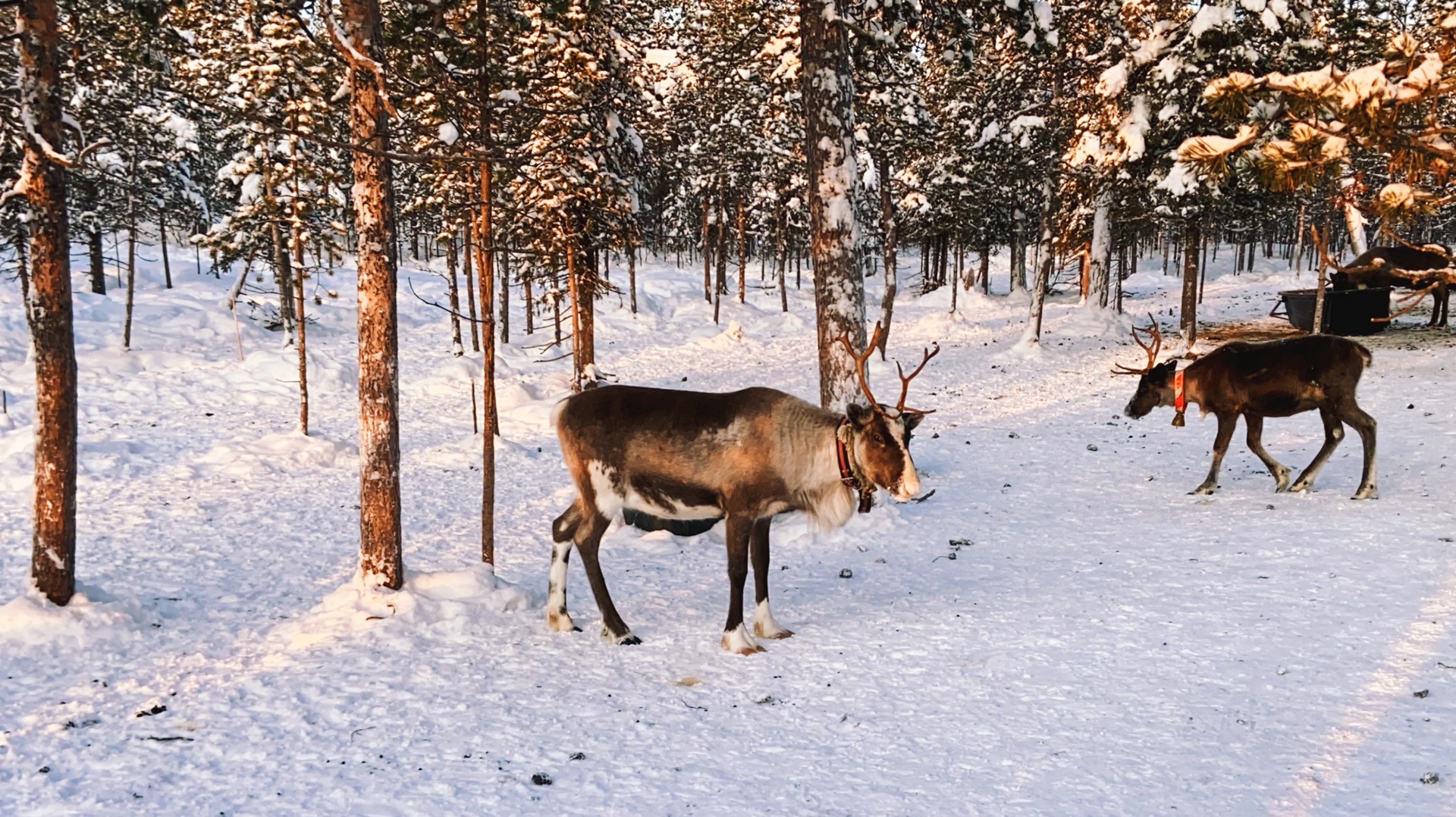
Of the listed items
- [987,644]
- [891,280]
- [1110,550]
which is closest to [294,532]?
[987,644]

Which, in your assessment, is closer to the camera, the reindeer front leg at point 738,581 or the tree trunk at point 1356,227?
the reindeer front leg at point 738,581

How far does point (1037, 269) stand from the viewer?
26656 millimetres

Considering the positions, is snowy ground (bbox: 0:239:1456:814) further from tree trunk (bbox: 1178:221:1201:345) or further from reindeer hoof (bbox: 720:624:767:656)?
tree trunk (bbox: 1178:221:1201:345)

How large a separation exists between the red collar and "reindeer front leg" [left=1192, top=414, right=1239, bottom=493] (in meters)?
6.63

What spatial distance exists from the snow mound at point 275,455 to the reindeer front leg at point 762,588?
1260 centimetres

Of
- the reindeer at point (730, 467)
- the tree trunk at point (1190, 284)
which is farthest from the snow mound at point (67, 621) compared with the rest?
the tree trunk at point (1190, 284)

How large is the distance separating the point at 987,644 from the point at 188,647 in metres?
6.77

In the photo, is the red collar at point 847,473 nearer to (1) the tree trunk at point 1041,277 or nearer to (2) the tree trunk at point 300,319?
(2) the tree trunk at point 300,319

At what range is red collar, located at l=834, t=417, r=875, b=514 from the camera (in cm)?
729

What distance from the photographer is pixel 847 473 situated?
23.9 ft

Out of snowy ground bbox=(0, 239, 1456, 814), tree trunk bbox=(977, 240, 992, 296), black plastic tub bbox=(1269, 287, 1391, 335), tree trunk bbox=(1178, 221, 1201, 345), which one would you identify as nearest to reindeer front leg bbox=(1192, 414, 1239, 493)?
snowy ground bbox=(0, 239, 1456, 814)

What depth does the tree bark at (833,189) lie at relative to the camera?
11203mm

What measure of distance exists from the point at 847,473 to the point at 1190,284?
2151cm

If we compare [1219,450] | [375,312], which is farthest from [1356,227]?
[375,312]
